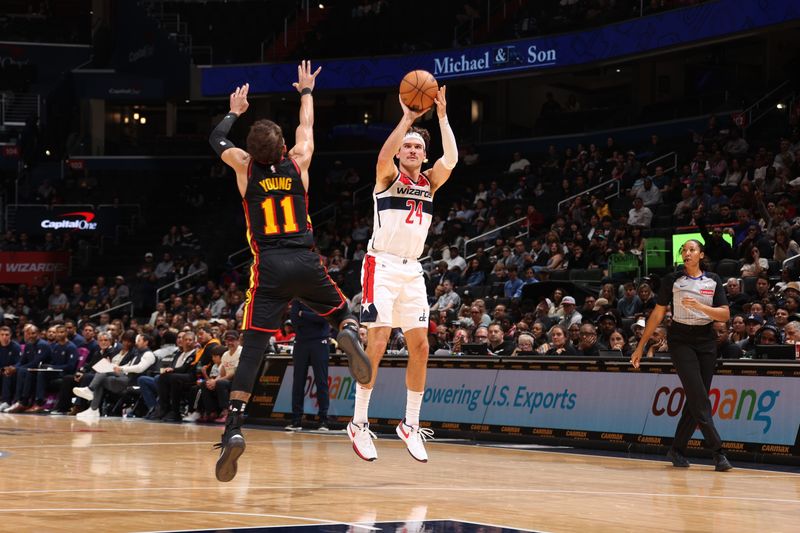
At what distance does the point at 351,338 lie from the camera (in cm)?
791

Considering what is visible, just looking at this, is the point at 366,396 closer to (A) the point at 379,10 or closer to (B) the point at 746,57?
(B) the point at 746,57

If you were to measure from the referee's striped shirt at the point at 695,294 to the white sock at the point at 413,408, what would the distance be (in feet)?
11.0

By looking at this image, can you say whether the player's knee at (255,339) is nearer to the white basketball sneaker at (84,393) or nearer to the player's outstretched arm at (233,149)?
the player's outstretched arm at (233,149)

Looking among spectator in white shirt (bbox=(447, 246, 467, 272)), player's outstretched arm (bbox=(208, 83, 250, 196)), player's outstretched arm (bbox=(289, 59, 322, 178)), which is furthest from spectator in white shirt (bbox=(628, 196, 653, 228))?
player's outstretched arm (bbox=(208, 83, 250, 196))

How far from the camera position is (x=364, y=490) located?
8.62 metres

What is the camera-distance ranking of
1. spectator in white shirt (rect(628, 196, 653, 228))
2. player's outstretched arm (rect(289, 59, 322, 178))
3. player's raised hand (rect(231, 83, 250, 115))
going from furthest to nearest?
spectator in white shirt (rect(628, 196, 653, 228)) < player's raised hand (rect(231, 83, 250, 115)) < player's outstretched arm (rect(289, 59, 322, 178))

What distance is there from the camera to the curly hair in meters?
8.00

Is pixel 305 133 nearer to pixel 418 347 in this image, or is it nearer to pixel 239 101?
pixel 239 101

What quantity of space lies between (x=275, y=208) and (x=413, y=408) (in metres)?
2.42

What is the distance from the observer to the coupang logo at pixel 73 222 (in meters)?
36.6

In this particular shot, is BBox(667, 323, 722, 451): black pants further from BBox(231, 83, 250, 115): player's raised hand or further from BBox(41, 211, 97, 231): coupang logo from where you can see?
BBox(41, 211, 97, 231): coupang logo

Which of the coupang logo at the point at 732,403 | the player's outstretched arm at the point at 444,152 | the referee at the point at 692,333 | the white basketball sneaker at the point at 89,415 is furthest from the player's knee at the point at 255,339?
the white basketball sneaker at the point at 89,415

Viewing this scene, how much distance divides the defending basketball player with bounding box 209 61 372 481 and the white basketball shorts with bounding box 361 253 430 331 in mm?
987

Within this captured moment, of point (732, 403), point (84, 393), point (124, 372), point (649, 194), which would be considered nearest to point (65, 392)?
point (84, 393)
